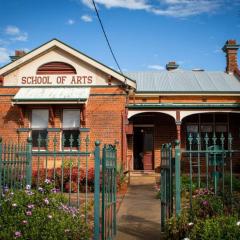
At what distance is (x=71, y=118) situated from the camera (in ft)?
55.0

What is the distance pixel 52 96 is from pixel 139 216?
842cm

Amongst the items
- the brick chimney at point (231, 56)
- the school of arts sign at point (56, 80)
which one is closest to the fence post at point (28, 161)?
the school of arts sign at point (56, 80)

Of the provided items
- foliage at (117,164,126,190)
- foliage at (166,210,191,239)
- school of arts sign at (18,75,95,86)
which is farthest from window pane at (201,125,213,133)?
foliage at (166,210,191,239)

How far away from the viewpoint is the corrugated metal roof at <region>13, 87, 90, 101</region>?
15.7 m

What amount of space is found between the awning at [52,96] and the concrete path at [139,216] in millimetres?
4427

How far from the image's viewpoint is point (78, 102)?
1570cm

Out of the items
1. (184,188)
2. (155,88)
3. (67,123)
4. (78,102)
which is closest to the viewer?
(184,188)

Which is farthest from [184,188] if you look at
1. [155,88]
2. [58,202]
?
[155,88]

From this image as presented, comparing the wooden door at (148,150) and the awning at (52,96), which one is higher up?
the awning at (52,96)

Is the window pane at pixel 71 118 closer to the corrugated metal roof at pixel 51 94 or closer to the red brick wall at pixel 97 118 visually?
the red brick wall at pixel 97 118

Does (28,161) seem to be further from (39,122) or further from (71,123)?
(39,122)

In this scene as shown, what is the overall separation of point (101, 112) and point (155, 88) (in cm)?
477

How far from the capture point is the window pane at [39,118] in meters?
16.8

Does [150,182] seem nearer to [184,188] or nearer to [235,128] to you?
[184,188]
